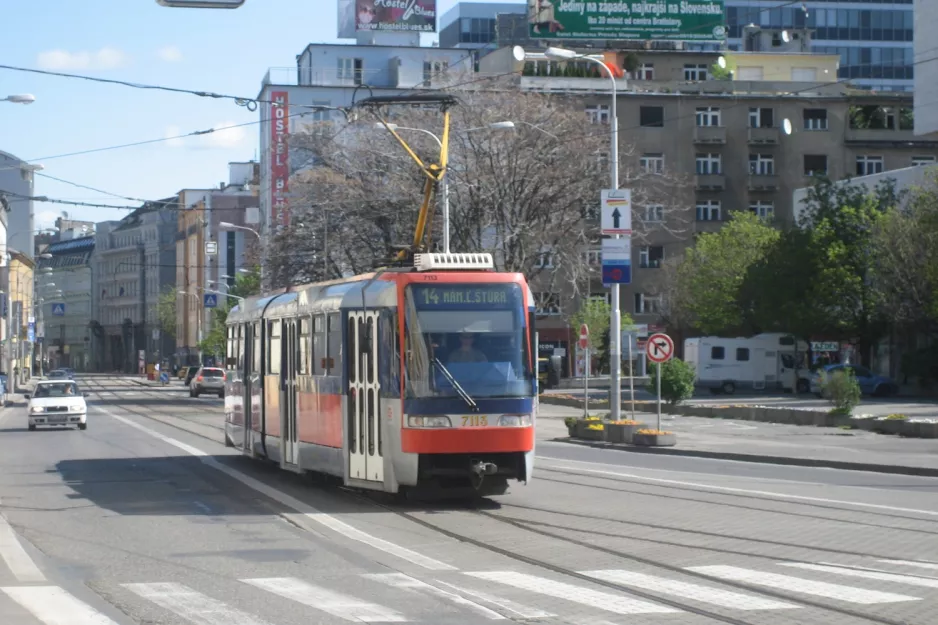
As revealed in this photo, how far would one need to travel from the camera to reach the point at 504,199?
163 feet

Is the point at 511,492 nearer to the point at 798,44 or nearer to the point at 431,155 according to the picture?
the point at 431,155

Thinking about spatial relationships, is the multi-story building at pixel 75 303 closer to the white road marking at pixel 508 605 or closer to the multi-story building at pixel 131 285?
the multi-story building at pixel 131 285

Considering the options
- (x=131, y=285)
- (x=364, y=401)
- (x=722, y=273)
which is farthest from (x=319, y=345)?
(x=131, y=285)

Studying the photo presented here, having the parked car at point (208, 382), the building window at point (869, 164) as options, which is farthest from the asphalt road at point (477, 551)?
the building window at point (869, 164)

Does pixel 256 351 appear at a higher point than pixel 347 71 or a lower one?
lower

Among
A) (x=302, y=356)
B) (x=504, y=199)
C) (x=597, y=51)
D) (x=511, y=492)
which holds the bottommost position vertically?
(x=511, y=492)

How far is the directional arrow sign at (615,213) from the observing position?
3117 centimetres

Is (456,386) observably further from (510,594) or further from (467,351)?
(510,594)

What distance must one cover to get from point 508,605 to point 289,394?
36.6 ft

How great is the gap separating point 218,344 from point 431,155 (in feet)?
183

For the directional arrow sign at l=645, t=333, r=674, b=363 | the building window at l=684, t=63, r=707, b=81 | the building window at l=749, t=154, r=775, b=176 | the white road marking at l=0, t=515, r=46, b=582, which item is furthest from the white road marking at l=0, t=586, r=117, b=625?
the building window at l=684, t=63, r=707, b=81

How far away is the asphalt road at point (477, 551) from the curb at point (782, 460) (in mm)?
692

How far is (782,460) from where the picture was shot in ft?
86.1

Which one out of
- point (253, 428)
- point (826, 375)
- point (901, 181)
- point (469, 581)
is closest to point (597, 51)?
point (901, 181)
